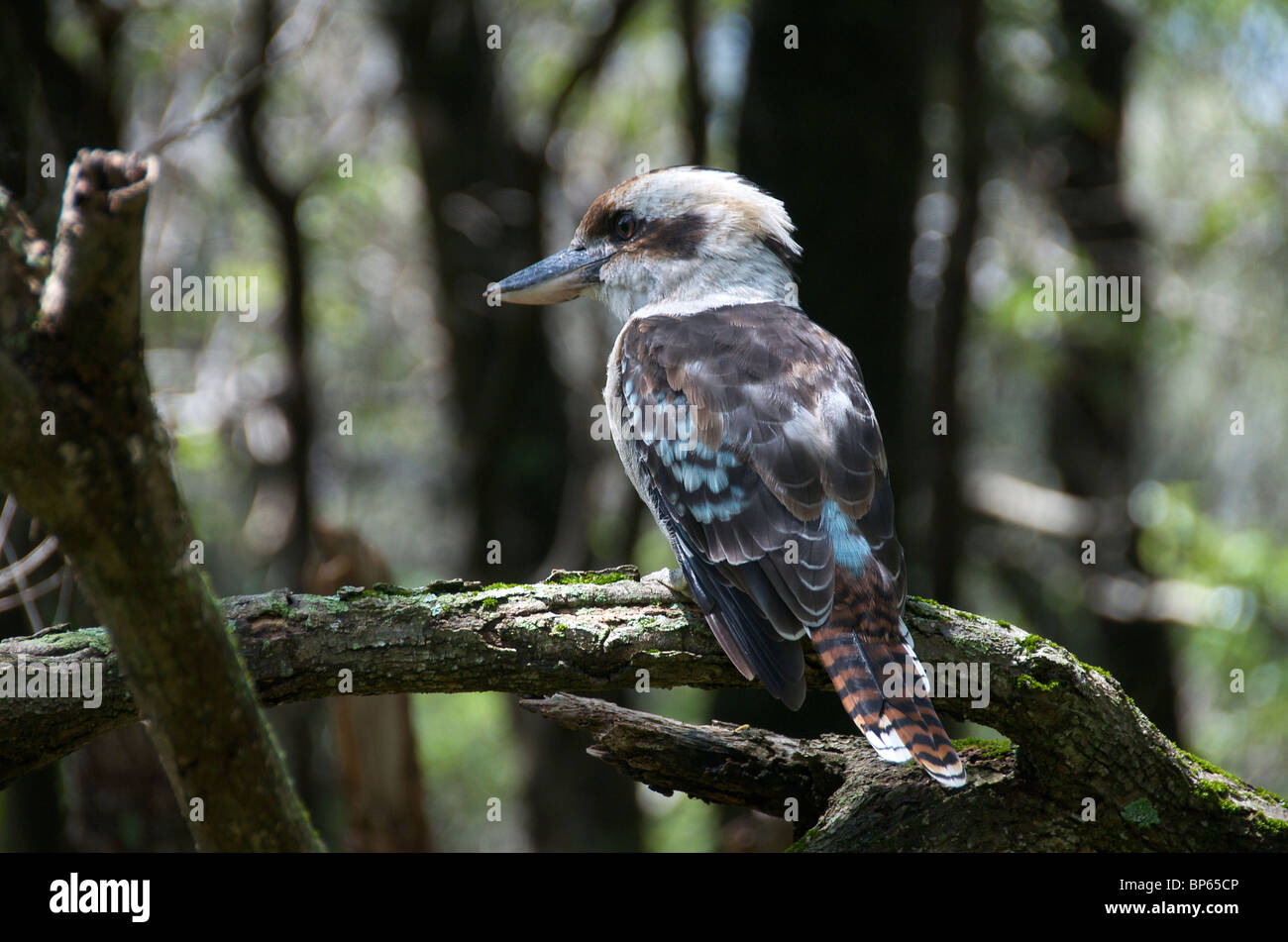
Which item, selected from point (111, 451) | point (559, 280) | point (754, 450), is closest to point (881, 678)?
point (754, 450)

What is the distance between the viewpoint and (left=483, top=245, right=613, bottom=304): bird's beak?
4191 millimetres

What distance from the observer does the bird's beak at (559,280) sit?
13.8 ft

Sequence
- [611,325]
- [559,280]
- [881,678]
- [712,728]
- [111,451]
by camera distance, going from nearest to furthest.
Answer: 1. [111,451]
2. [881,678]
3. [712,728]
4. [559,280]
5. [611,325]

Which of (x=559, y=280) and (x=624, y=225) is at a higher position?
(x=624, y=225)

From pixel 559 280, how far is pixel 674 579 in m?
1.57

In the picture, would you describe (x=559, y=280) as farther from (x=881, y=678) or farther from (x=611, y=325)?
(x=611, y=325)

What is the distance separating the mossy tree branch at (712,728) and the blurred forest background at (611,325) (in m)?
1.41

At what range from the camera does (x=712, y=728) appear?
3.04 m

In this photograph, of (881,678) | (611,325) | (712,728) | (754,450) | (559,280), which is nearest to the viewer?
(881,678)

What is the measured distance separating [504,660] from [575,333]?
770 centimetres

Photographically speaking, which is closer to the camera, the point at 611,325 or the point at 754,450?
the point at 754,450

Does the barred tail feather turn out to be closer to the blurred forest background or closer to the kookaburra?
the kookaburra

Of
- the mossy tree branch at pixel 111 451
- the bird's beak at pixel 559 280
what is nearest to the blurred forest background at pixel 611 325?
the bird's beak at pixel 559 280

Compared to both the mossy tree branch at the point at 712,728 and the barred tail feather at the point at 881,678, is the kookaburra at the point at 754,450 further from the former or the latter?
the mossy tree branch at the point at 712,728
